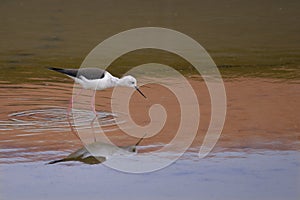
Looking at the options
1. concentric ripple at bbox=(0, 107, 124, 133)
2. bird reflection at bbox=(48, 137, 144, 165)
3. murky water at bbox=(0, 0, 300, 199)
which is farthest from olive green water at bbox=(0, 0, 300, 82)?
bird reflection at bbox=(48, 137, 144, 165)

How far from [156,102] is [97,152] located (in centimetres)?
200

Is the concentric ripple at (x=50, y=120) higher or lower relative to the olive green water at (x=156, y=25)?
lower

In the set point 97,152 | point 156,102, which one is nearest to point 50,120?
point 97,152

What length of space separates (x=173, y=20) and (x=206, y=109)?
604cm

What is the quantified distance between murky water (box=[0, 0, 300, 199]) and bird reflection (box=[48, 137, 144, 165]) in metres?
0.10

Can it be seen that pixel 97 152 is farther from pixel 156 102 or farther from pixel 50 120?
pixel 156 102

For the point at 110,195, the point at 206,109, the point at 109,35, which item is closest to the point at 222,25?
the point at 109,35

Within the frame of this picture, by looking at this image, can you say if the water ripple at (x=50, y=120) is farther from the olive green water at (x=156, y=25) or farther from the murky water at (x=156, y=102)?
the olive green water at (x=156, y=25)

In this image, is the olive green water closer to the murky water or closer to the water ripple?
the murky water

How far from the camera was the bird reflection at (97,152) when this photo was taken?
288 inches

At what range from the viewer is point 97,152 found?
758 centimetres

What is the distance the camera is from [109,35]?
1379cm

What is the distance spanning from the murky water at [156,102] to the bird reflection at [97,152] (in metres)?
0.10

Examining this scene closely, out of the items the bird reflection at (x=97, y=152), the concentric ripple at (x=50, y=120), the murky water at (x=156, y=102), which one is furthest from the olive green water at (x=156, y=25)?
the bird reflection at (x=97, y=152)
